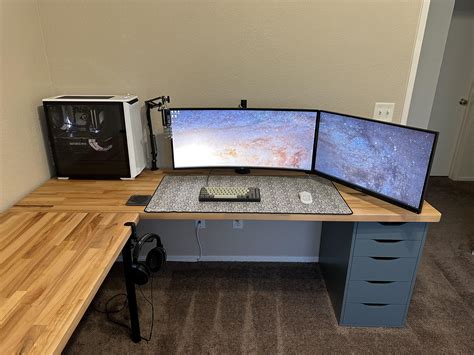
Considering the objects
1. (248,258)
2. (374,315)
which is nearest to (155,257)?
(248,258)

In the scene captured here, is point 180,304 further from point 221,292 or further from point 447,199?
point 447,199

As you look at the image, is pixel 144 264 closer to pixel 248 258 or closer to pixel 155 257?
pixel 155 257

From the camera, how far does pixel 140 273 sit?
1533mm

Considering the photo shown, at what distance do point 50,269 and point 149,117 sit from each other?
1041 millimetres

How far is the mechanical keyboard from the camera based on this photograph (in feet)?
5.43

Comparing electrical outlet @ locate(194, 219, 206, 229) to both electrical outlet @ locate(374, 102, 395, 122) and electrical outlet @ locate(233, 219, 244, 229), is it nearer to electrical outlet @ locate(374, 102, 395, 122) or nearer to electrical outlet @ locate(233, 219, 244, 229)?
electrical outlet @ locate(233, 219, 244, 229)

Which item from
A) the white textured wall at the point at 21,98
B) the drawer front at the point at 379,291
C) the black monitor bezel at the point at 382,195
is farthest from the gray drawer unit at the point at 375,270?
the white textured wall at the point at 21,98

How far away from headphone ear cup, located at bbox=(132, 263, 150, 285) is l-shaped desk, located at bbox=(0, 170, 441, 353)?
5 cm

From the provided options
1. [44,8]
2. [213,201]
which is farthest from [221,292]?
[44,8]

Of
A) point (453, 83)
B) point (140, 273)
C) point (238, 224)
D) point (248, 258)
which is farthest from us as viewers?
point (453, 83)

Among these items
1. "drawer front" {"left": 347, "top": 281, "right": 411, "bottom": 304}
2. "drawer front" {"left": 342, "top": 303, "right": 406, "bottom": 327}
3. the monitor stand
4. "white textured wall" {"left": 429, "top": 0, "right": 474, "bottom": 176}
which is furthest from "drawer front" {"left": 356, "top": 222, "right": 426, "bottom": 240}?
"white textured wall" {"left": 429, "top": 0, "right": 474, "bottom": 176}

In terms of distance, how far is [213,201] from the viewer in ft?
5.44

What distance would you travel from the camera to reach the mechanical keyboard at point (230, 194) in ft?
5.43

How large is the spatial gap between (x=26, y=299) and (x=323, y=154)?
57.5 inches
